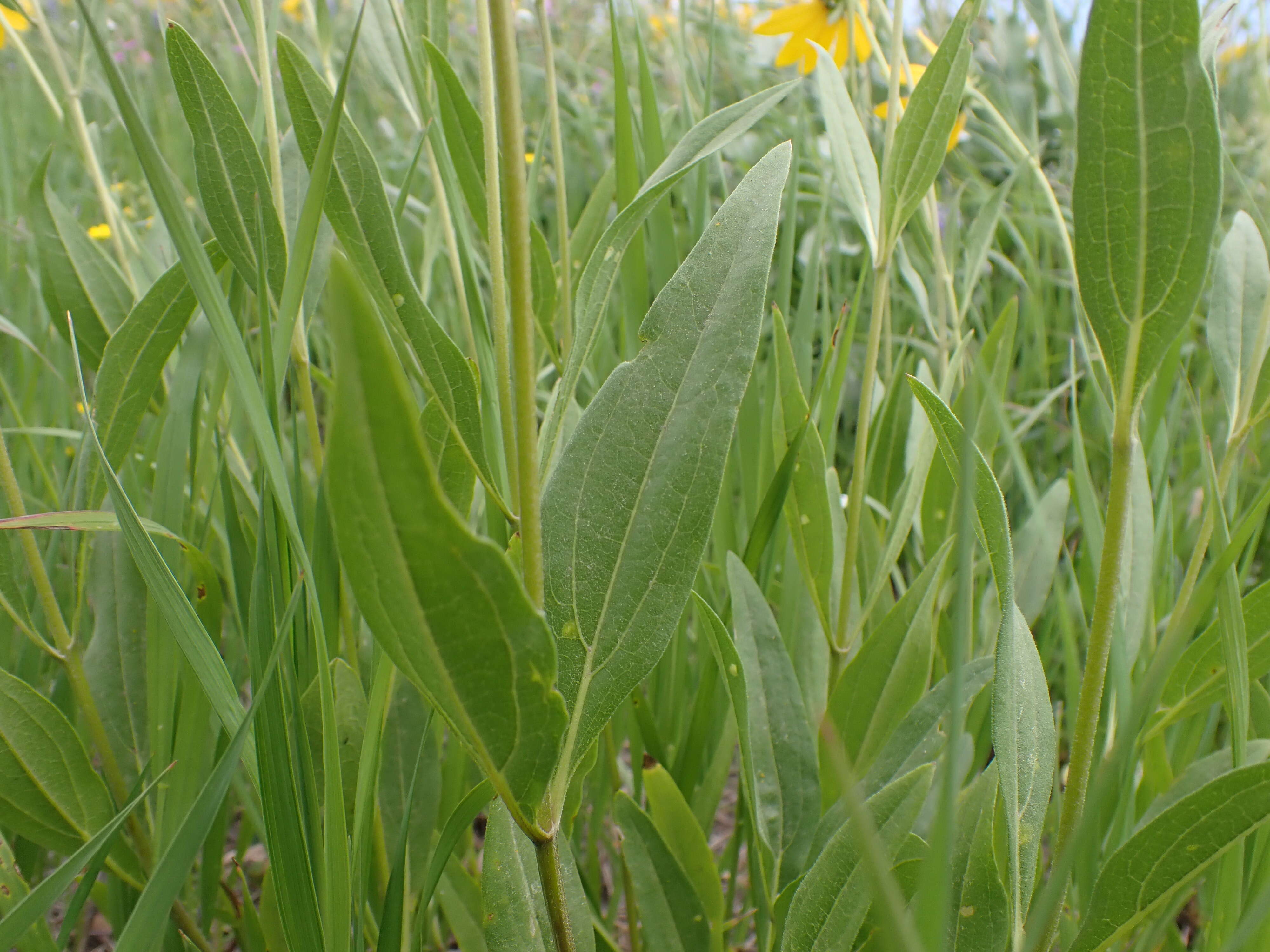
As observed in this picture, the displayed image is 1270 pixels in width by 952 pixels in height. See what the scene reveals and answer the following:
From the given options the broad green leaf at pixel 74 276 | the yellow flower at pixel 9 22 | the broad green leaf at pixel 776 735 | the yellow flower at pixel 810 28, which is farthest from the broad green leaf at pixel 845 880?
the yellow flower at pixel 810 28

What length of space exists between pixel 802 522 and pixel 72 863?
1.58ft

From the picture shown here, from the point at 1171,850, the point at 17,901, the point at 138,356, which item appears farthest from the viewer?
the point at 138,356

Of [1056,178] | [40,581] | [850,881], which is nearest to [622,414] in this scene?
[850,881]

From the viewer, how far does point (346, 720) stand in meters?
0.60

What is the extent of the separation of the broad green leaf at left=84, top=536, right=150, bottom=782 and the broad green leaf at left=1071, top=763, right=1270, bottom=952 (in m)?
0.59

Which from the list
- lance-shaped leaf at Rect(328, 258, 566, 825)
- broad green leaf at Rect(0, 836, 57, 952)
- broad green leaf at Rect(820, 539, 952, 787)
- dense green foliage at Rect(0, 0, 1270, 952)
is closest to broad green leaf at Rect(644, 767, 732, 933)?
dense green foliage at Rect(0, 0, 1270, 952)

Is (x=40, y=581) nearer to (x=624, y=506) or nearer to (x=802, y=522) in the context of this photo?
(x=624, y=506)

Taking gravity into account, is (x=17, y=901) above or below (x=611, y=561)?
below

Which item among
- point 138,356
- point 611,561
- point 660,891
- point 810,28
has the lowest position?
point 660,891

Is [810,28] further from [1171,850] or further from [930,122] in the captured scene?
[1171,850]

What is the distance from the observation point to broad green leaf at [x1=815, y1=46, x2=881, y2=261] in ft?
2.38

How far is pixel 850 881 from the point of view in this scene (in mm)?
462

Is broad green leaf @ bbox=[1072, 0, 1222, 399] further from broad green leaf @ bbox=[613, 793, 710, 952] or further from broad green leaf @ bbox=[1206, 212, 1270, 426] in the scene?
broad green leaf @ bbox=[613, 793, 710, 952]

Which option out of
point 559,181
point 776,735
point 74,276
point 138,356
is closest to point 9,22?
point 74,276
